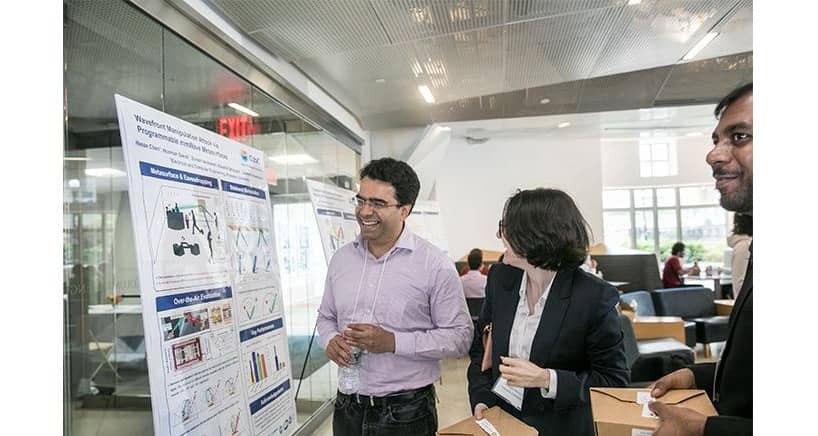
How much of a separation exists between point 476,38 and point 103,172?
10.6 feet

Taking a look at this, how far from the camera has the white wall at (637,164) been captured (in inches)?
517

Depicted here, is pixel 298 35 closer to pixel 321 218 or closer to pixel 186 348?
pixel 321 218

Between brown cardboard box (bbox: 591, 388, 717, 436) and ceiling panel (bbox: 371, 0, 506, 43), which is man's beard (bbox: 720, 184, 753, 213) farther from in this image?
ceiling panel (bbox: 371, 0, 506, 43)

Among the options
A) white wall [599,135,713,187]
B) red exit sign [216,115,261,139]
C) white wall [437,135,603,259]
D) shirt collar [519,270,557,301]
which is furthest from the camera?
white wall [599,135,713,187]

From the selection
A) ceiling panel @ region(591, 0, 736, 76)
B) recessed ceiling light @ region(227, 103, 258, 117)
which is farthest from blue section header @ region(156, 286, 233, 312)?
ceiling panel @ region(591, 0, 736, 76)

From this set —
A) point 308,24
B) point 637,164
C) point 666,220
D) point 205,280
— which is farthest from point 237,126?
point 666,220

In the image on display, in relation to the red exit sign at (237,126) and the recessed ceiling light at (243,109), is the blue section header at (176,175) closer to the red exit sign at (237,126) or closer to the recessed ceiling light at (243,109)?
the red exit sign at (237,126)

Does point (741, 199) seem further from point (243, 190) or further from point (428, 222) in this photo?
point (428, 222)

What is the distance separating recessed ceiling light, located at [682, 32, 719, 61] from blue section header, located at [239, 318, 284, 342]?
159 inches

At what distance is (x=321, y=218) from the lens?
3.59 meters

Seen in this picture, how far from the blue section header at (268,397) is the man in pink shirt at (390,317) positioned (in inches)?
21.9

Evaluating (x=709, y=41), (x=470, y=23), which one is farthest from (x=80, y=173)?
(x=709, y=41)

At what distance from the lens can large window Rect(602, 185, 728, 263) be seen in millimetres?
13648

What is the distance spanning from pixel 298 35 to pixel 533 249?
2.51 meters
